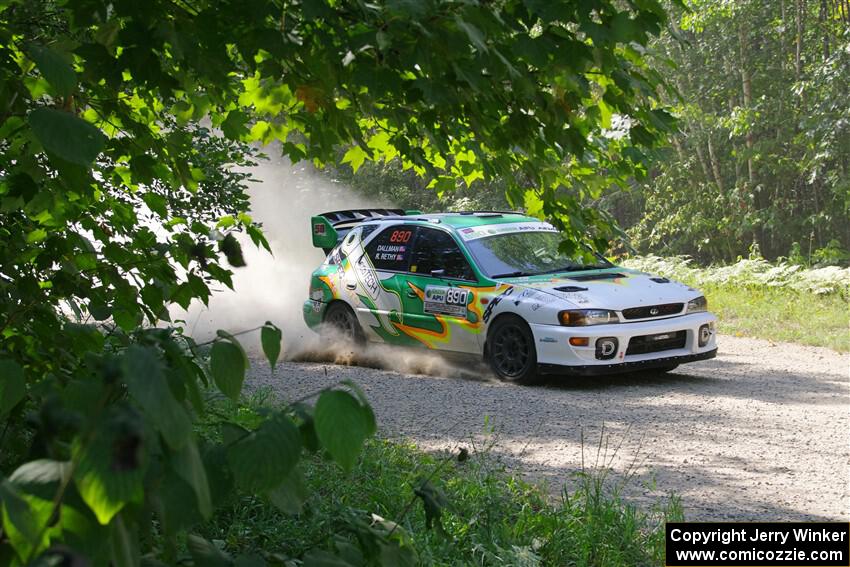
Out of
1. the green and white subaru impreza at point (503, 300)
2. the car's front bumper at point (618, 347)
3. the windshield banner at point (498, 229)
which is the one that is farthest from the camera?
the windshield banner at point (498, 229)

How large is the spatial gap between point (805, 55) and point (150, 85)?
27644 mm

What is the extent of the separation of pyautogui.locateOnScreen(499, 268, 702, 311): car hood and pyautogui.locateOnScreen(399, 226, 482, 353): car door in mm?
547

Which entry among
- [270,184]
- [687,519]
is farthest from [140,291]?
[270,184]

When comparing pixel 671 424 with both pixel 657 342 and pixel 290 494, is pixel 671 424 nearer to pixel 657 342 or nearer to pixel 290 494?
pixel 657 342

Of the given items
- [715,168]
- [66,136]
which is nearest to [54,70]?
[66,136]

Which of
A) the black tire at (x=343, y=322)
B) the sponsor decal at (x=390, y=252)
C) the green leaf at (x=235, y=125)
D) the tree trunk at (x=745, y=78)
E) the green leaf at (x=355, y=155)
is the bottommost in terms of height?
the black tire at (x=343, y=322)

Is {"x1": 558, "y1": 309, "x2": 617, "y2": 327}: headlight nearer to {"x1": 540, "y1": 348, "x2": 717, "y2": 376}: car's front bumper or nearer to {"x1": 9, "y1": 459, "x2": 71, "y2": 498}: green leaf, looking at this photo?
{"x1": 540, "y1": 348, "x2": 717, "y2": 376}: car's front bumper

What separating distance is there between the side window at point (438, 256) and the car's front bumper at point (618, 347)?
1.35m

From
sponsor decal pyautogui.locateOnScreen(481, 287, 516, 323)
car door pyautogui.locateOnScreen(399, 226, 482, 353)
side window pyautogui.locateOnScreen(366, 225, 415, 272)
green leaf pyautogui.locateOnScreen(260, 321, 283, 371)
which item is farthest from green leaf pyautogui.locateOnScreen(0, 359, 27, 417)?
side window pyautogui.locateOnScreen(366, 225, 415, 272)

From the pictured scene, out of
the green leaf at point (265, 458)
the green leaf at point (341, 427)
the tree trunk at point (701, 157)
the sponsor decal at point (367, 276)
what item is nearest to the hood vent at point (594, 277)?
the sponsor decal at point (367, 276)

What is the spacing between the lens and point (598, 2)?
2396 mm

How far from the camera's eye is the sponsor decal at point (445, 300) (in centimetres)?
1006

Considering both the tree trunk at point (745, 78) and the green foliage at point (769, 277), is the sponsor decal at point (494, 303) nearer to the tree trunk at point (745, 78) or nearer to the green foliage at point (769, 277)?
the green foliage at point (769, 277)

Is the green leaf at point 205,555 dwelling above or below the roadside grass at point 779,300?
above
